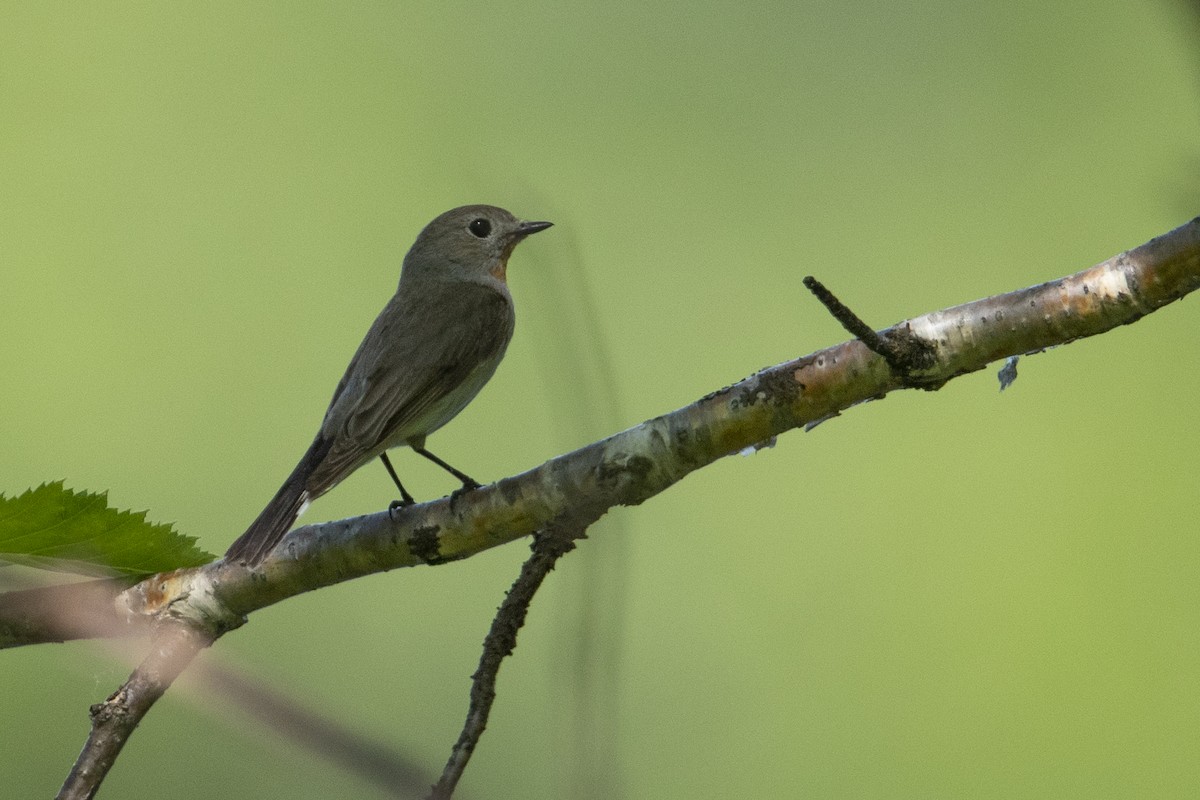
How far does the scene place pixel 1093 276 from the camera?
1.98 m

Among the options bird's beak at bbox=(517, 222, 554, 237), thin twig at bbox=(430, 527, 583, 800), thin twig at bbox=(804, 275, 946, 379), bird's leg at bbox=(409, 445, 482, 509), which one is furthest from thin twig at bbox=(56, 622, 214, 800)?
bird's beak at bbox=(517, 222, 554, 237)

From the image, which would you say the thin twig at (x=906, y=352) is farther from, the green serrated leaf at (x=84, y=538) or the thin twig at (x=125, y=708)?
the thin twig at (x=125, y=708)

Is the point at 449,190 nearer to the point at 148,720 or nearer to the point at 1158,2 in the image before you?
the point at 148,720

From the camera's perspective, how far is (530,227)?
5.36 meters

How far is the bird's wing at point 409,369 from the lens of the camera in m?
3.85

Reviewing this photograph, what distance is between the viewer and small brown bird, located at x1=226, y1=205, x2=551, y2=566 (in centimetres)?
381

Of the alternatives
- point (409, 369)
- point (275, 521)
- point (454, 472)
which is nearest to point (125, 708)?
point (275, 521)

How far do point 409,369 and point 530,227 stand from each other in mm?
1386

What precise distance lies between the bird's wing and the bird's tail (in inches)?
2.5

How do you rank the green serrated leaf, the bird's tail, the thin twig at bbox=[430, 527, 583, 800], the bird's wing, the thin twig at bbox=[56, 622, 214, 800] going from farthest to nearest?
1. the bird's wing
2. the bird's tail
3. the thin twig at bbox=[56, 622, 214, 800]
4. the green serrated leaf
5. the thin twig at bbox=[430, 527, 583, 800]

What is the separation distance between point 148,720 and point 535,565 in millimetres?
3136

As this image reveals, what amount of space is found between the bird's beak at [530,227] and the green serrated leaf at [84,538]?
309cm

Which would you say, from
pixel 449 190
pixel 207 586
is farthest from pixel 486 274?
pixel 207 586

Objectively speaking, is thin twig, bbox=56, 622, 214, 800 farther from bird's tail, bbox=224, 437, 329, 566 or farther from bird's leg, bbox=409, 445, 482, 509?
bird's leg, bbox=409, 445, 482, 509
